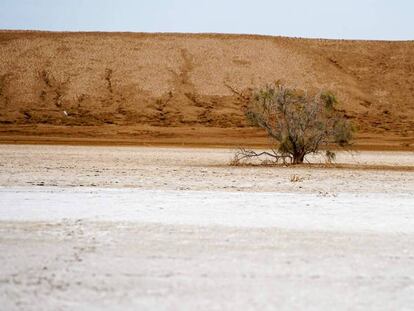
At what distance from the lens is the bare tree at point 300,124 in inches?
934

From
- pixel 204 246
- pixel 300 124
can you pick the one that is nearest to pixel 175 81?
pixel 300 124

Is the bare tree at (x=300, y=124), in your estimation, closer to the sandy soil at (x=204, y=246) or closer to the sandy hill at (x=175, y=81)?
the sandy soil at (x=204, y=246)

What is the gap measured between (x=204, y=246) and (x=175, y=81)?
50.7 m

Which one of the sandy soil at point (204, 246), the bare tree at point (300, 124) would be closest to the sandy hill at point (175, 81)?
the bare tree at point (300, 124)

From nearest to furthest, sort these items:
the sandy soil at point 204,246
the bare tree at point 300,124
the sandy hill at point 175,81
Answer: the sandy soil at point 204,246
the bare tree at point 300,124
the sandy hill at point 175,81

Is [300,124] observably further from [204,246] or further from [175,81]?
[175,81]

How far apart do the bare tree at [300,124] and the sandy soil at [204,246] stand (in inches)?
331

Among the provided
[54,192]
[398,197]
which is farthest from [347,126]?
[54,192]

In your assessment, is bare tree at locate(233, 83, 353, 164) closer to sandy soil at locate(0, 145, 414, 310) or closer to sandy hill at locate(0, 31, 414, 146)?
sandy soil at locate(0, 145, 414, 310)

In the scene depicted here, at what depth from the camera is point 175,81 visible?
57.7 meters

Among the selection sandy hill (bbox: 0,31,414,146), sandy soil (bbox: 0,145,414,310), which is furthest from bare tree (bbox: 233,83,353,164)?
sandy hill (bbox: 0,31,414,146)

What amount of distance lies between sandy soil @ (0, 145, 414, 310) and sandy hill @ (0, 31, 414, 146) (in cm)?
2770

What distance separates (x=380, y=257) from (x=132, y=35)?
66304 mm

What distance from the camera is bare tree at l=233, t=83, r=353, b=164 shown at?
23.7 meters
